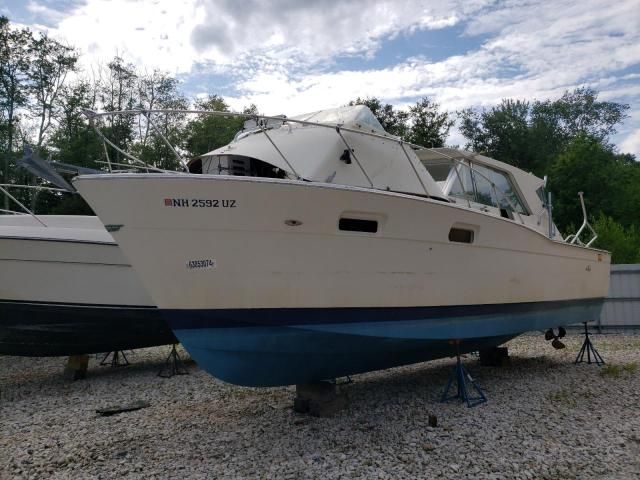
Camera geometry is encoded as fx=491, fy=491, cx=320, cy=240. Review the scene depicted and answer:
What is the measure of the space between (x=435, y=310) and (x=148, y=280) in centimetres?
285

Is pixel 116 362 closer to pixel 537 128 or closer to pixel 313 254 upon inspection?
pixel 313 254

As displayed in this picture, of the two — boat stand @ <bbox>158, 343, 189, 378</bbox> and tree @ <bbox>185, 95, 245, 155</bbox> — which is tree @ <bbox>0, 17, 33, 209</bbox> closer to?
tree @ <bbox>185, 95, 245, 155</bbox>

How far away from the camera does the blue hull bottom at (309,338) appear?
4.32m

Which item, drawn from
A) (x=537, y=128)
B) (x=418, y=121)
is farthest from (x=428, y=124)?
(x=537, y=128)

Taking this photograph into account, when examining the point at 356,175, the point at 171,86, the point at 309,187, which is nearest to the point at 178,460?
the point at 309,187

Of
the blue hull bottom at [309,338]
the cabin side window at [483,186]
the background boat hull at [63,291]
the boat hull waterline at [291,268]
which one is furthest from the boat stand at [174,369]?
the cabin side window at [483,186]

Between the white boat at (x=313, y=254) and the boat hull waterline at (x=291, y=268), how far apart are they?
0.01 meters

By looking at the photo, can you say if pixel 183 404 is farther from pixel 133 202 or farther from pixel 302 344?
pixel 133 202

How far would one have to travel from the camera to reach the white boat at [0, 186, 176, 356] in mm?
7316

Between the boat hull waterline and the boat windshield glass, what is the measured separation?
1284mm

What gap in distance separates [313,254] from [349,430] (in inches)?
73.3

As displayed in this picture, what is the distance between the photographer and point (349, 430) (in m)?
4.85

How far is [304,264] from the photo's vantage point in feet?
14.1

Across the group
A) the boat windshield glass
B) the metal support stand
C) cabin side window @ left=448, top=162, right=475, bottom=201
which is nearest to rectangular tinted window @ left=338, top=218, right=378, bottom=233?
the boat windshield glass
